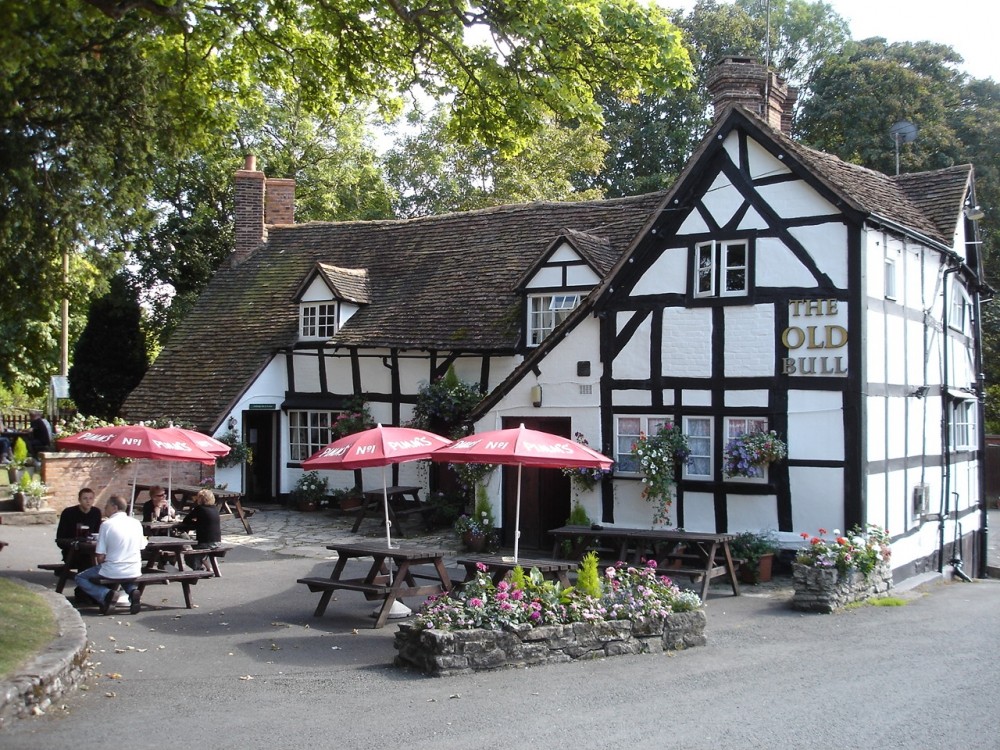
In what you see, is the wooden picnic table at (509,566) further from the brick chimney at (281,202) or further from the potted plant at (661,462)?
the brick chimney at (281,202)

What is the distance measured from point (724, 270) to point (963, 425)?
303 inches

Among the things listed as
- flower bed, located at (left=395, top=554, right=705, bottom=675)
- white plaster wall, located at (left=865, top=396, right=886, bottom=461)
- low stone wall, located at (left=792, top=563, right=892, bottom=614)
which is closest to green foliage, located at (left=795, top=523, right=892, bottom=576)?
low stone wall, located at (left=792, top=563, right=892, bottom=614)

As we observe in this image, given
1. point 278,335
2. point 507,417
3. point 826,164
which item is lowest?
point 507,417

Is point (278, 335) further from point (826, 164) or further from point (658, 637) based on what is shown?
point (658, 637)

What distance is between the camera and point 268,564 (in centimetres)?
1675

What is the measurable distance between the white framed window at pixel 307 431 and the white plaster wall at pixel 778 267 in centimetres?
1173

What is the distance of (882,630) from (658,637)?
3423mm

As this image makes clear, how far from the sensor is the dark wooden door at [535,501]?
18922 millimetres

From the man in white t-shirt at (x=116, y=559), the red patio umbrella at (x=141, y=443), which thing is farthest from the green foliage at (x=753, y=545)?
the man in white t-shirt at (x=116, y=559)

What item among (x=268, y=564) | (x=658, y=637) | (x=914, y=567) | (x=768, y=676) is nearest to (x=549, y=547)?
(x=268, y=564)

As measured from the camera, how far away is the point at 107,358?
34.1m

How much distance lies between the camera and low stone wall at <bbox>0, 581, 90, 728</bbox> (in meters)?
7.73

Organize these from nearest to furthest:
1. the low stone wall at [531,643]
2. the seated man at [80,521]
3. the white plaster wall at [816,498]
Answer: the low stone wall at [531,643]
the seated man at [80,521]
the white plaster wall at [816,498]

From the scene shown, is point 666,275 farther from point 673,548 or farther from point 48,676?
point 48,676
